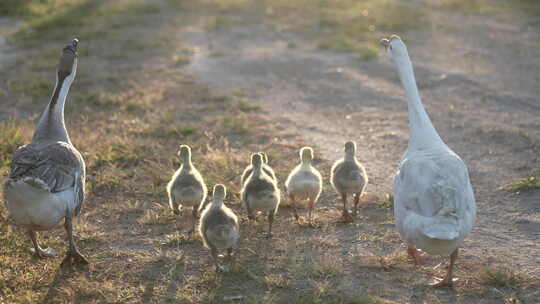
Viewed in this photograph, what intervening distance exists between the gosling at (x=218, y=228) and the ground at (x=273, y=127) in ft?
0.94

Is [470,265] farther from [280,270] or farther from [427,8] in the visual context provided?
[427,8]

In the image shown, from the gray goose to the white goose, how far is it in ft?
11.0

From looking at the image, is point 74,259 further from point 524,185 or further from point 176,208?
point 524,185

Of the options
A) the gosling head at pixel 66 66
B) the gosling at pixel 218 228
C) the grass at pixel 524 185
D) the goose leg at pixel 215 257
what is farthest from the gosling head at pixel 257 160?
the grass at pixel 524 185

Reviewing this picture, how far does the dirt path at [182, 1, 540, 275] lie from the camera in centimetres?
797

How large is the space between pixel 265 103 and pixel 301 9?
10.5m

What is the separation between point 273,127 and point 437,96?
391 cm

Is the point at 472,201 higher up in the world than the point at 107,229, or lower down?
higher up

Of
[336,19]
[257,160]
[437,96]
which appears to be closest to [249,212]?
[257,160]

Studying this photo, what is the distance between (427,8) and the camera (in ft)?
70.8

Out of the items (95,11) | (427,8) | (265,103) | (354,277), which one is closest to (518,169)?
(354,277)

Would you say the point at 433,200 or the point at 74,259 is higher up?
the point at 433,200

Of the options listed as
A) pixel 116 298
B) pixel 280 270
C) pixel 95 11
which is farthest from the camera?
pixel 95 11

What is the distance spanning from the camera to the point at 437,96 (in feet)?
41.8
